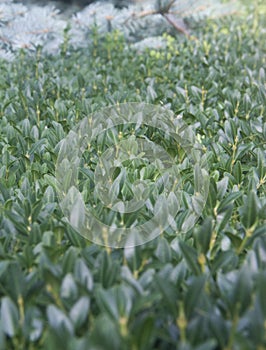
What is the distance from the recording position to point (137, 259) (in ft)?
4.98

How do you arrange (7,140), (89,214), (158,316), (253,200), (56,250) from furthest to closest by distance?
(7,140) → (89,214) → (253,200) → (56,250) → (158,316)

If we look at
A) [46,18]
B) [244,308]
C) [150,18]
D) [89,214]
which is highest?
[244,308]

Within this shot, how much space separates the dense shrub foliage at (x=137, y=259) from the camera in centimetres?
123

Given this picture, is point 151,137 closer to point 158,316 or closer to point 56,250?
point 56,250

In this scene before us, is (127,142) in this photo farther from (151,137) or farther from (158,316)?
(158,316)

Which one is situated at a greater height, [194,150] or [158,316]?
[158,316]

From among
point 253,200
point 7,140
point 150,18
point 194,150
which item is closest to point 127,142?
point 194,150

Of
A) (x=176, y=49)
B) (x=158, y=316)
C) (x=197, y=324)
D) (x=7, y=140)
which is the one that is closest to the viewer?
(x=197, y=324)

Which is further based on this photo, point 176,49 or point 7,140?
point 176,49

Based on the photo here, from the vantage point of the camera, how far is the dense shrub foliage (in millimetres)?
1230

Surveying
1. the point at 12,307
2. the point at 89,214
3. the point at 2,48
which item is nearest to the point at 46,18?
the point at 2,48

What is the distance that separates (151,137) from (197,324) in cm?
170

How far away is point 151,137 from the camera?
111 inches

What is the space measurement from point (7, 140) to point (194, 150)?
0.93 m
